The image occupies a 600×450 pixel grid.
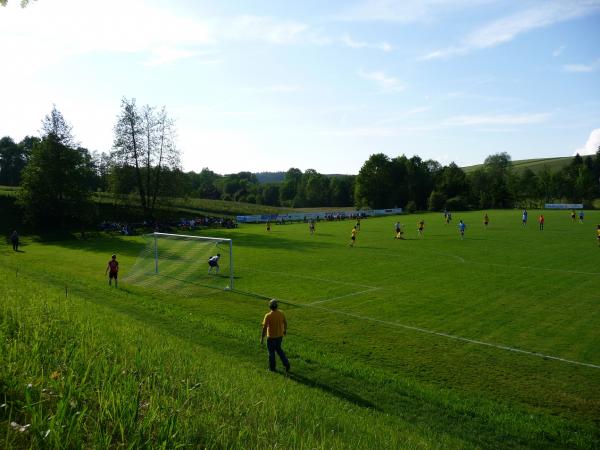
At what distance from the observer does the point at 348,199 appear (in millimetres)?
151250

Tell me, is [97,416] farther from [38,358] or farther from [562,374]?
[562,374]

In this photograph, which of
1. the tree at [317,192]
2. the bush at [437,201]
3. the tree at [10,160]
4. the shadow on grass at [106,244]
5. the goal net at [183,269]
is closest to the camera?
the goal net at [183,269]

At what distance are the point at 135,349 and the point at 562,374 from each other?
10022mm

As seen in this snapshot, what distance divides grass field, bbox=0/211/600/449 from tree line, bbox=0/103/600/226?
30.0m

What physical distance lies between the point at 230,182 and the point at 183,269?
157520 millimetres

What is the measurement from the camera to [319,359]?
11.7 meters

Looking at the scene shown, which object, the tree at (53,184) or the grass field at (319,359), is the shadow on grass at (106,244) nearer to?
the tree at (53,184)

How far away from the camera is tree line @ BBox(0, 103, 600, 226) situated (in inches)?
2047

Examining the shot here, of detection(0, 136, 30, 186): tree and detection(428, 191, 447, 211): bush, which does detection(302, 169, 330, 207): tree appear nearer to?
detection(428, 191, 447, 211): bush

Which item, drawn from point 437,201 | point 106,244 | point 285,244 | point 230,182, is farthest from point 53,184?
point 230,182

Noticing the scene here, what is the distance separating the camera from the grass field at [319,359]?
4.45 metres

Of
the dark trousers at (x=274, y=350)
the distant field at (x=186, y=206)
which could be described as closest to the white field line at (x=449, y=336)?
the dark trousers at (x=274, y=350)

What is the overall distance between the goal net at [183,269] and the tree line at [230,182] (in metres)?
27.1

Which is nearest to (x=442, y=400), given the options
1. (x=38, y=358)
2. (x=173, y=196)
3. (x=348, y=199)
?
(x=38, y=358)
